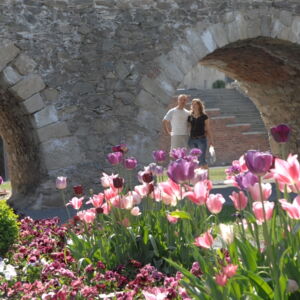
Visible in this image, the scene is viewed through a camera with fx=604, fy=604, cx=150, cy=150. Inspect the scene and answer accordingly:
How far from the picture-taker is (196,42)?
27.1 ft

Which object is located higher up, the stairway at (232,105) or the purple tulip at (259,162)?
the purple tulip at (259,162)

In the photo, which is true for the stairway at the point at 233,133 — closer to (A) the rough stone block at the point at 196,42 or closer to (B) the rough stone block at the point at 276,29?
(B) the rough stone block at the point at 276,29

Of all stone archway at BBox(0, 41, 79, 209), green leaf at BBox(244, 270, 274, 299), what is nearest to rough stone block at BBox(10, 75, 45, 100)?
stone archway at BBox(0, 41, 79, 209)

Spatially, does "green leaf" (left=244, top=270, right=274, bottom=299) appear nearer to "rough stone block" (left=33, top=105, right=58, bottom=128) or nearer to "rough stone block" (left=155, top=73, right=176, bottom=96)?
"rough stone block" (left=33, top=105, right=58, bottom=128)

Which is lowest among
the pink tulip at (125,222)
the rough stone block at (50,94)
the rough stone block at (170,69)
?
the pink tulip at (125,222)

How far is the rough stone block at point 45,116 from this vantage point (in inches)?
297

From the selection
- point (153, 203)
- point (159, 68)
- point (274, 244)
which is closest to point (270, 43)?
point (159, 68)

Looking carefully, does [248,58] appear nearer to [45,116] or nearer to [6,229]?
[45,116]

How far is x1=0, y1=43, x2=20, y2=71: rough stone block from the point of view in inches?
287

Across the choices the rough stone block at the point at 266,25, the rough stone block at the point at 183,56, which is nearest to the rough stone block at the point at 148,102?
the rough stone block at the point at 183,56

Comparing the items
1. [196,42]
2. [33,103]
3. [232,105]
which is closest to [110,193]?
[33,103]

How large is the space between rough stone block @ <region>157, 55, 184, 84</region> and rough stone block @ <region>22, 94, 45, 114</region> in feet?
5.59

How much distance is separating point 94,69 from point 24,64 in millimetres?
942

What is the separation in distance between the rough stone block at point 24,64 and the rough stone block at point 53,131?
0.74 meters
